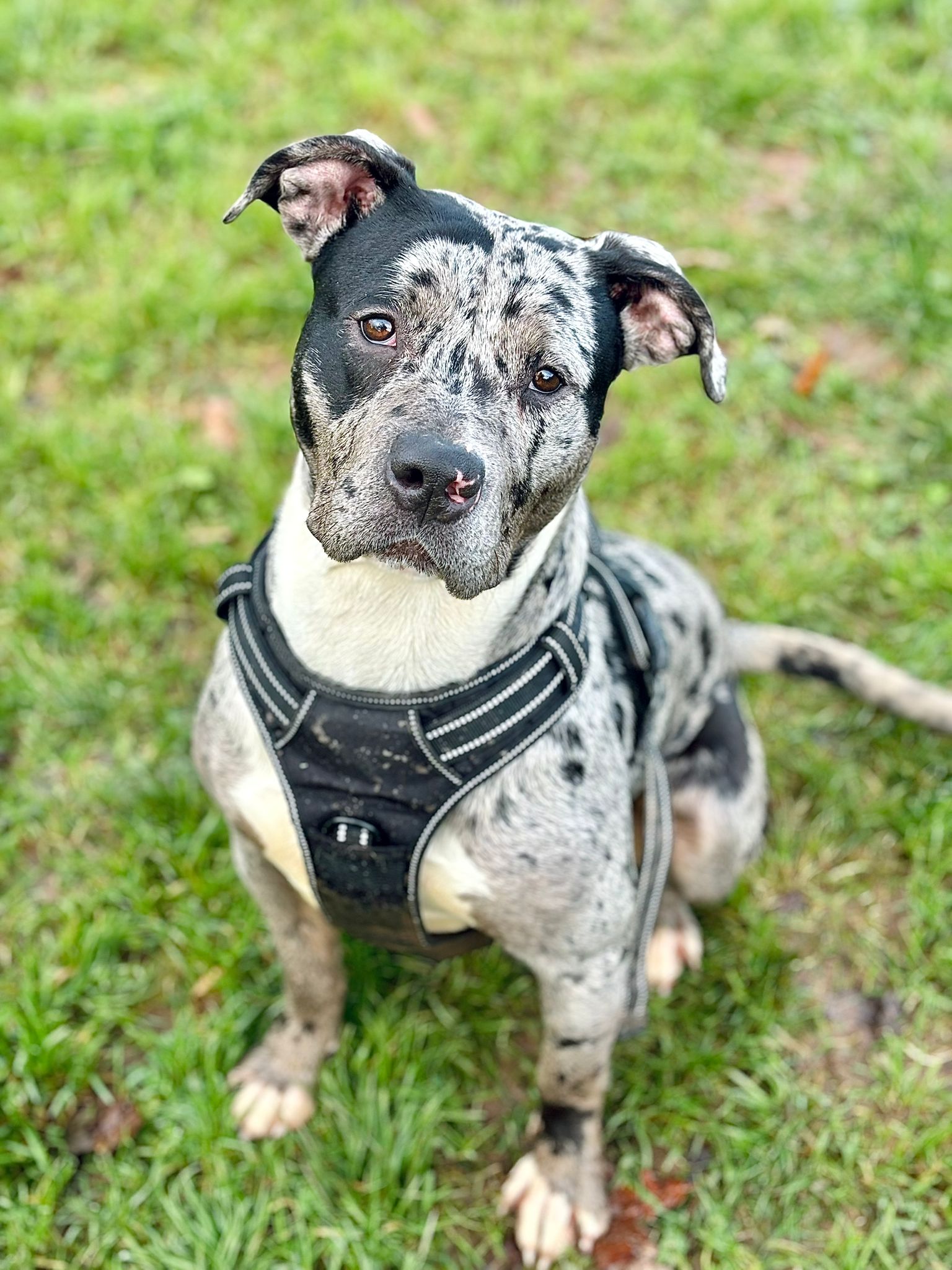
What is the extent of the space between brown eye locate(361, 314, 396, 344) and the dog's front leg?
1.51 m

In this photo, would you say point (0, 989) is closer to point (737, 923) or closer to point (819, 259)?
point (737, 923)

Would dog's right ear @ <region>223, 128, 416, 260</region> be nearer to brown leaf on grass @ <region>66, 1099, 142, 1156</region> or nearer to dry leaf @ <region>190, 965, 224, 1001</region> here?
dry leaf @ <region>190, 965, 224, 1001</region>

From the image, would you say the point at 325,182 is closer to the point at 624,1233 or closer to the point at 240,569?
the point at 240,569

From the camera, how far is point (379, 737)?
8.89ft

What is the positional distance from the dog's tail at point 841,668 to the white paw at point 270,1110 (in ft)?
6.06

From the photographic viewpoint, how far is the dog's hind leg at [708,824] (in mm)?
3709

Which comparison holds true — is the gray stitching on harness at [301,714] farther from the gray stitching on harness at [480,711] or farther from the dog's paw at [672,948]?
the dog's paw at [672,948]

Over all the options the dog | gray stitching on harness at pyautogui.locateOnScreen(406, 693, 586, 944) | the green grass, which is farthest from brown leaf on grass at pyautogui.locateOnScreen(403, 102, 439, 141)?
gray stitching on harness at pyautogui.locateOnScreen(406, 693, 586, 944)

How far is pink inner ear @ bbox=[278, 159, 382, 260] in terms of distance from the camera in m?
2.62

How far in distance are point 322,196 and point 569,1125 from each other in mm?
2337

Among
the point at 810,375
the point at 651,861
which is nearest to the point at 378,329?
the point at 651,861

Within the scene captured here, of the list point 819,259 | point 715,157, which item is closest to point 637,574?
point 819,259

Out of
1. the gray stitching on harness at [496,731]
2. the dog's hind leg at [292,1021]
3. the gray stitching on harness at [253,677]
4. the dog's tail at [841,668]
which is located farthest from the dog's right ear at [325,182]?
the dog's tail at [841,668]

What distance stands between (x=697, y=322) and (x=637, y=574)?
3.24 ft
